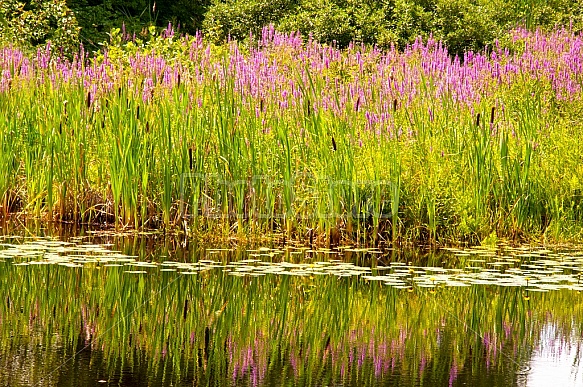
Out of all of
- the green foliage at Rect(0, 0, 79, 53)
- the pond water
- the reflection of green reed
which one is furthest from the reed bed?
the green foliage at Rect(0, 0, 79, 53)

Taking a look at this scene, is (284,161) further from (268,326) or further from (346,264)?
(268,326)

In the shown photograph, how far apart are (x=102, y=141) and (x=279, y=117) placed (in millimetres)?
1529

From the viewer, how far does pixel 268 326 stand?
4609mm

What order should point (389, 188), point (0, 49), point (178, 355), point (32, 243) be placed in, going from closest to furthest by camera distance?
point (178, 355) < point (32, 243) < point (389, 188) < point (0, 49)

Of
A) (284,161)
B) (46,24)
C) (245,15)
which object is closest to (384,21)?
(245,15)

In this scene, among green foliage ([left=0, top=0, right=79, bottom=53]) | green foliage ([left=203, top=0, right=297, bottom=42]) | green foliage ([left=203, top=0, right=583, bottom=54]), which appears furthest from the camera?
green foliage ([left=203, top=0, right=297, bottom=42])

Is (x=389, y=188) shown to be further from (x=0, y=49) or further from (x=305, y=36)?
(x=305, y=36)

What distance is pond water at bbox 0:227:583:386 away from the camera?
379 centimetres

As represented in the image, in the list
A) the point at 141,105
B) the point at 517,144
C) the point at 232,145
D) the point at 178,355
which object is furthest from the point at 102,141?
the point at 178,355

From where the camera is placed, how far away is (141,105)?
786 cm

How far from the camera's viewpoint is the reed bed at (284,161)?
7.15 meters

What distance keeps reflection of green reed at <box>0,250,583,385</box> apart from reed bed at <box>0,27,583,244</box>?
1568 millimetres

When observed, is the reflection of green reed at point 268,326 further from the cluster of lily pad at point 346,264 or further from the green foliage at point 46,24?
the green foliage at point 46,24

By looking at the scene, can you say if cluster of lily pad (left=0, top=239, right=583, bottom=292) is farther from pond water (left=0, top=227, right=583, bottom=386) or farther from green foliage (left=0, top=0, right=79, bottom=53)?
green foliage (left=0, top=0, right=79, bottom=53)
